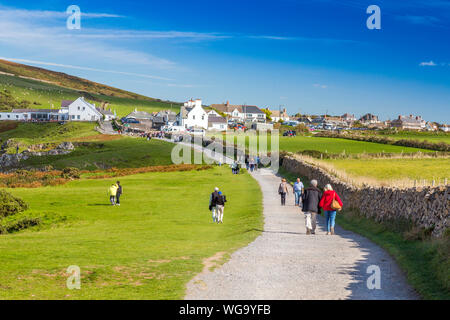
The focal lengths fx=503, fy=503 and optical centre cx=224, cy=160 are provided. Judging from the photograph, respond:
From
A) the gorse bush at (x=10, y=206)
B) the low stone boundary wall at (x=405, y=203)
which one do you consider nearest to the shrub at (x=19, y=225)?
the gorse bush at (x=10, y=206)

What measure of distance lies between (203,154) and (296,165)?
30544mm

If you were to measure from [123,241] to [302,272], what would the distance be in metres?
8.99

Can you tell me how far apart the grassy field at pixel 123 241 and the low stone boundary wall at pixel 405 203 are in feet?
18.0

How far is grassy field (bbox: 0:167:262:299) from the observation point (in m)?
12.5

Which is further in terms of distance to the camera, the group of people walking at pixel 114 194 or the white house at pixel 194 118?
the white house at pixel 194 118

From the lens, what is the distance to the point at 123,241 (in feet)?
66.1

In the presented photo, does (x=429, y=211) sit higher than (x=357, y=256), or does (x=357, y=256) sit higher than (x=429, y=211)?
(x=429, y=211)

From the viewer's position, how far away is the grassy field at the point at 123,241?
12477 millimetres

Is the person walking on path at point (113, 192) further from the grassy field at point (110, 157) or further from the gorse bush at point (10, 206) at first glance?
the grassy field at point (110, 157)

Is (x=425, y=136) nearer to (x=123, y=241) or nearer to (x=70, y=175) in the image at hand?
(x=70, y=175)

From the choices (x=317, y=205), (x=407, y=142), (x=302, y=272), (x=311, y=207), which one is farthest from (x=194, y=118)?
(x=302, y=272)

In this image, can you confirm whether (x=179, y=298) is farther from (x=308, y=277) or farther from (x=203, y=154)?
(x=203, y=154)

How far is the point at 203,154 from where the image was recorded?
84312 millimetres
